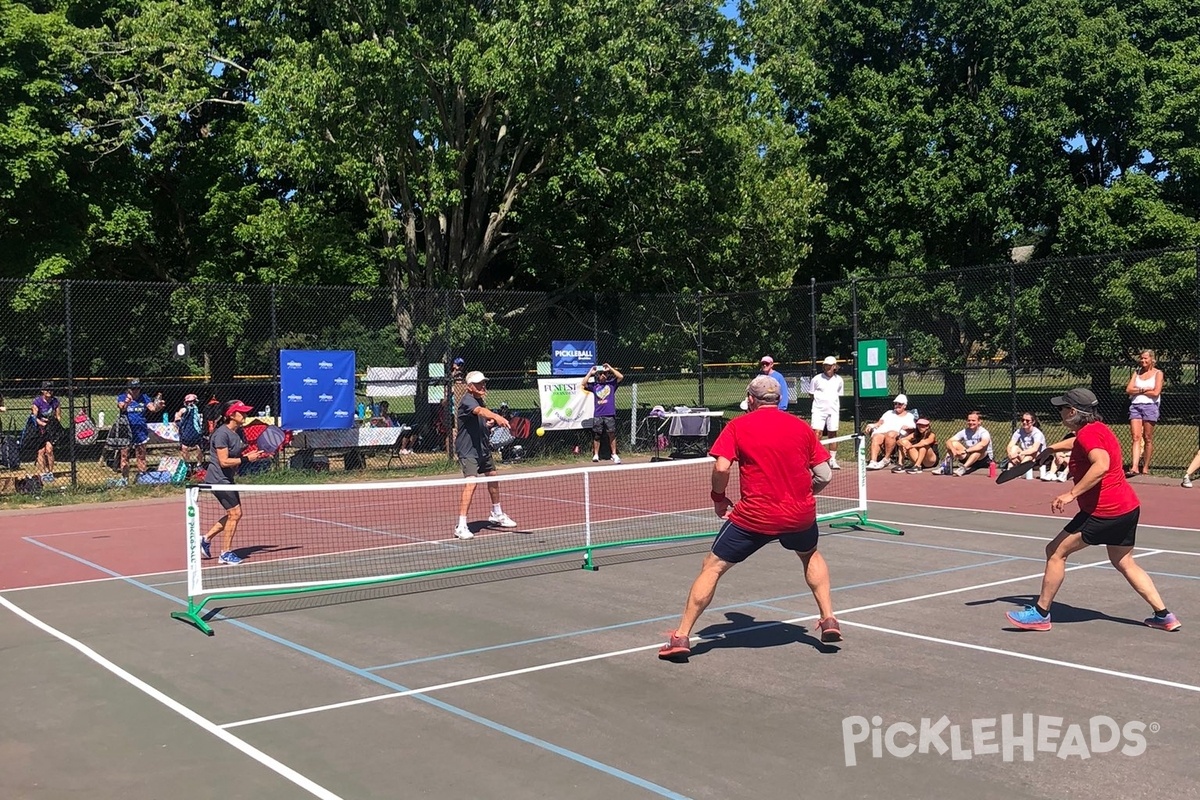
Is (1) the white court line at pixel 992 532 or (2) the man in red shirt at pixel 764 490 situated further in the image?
(1) the white court line at pixel 992 532

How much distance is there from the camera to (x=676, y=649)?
7.28 metres

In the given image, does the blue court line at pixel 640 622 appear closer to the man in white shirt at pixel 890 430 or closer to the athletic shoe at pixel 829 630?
the athletic shoe at pixel 829 630

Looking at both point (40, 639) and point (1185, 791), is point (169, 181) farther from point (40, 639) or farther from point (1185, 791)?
point (1185, 791)

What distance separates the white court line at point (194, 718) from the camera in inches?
204

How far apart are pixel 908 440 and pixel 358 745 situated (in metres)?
16.2

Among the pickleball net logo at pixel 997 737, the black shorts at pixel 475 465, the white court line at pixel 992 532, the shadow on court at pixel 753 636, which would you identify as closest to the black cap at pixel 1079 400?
the shadow on court at pixel 753 636

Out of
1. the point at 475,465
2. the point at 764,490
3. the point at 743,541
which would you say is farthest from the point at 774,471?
the point at 475,465

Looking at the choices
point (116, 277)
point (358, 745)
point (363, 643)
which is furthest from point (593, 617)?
point (116, 277)

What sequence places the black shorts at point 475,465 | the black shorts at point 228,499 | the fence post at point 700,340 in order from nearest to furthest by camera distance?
the black shorts at point 228,499, the black shorts at point 475,465, the fence post at point 700,340

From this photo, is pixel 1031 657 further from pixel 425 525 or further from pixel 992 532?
pixel 425 525

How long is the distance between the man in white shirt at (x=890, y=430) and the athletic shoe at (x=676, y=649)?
1380cm

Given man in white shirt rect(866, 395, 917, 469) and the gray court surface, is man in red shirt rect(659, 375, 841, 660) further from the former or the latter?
man in white shirt rect(866, 395, 917, 469)

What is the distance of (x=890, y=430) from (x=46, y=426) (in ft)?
49.5

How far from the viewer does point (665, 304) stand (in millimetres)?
25391
